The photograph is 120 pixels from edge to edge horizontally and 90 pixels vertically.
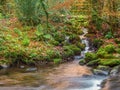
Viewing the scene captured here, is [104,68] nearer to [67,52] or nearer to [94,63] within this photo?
[94,63]

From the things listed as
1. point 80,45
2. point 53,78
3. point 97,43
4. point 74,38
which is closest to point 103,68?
point 53,78

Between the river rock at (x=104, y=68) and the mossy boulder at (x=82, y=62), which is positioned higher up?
the river rock at (x=104, y=68)

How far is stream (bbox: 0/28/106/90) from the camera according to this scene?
33.9ft

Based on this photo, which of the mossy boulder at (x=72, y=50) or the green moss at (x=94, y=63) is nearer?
the green moss at (x=94, y=63)

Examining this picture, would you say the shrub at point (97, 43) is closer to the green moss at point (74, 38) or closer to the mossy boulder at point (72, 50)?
the green moss at point (74, 38)

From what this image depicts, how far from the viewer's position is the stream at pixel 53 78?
33.9 ft

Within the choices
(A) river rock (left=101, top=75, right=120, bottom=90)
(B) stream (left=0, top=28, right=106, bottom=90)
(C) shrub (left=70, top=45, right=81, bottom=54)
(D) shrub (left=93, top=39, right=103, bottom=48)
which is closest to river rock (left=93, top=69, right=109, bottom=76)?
(B) stream (left=0, top=28, right=106, bottom=90)

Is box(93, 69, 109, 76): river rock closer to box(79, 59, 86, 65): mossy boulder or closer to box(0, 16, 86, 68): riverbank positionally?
box(79, 59, 86, 65): mossy boulder

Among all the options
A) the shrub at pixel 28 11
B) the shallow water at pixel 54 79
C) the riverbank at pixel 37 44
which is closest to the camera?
the shallow water at pixel 54 79

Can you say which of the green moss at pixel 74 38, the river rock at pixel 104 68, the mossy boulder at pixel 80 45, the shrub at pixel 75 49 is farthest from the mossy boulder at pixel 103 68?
the green moss at pixel 74 38

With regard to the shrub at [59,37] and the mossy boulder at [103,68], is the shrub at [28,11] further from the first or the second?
the mossy boulder at [103,68]

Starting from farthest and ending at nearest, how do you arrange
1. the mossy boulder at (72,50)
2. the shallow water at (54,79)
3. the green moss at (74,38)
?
1. the green moss at (74,38)
2. the mossy boulder at (72,50)
3. the shallow water at (54,79)

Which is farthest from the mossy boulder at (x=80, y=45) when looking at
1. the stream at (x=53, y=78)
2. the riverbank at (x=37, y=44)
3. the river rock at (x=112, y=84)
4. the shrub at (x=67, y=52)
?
the river rock at (x=112, y=84)

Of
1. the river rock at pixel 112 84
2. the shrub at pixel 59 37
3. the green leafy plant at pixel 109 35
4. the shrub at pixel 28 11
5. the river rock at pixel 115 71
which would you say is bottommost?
the river rock at pixel 115 71
